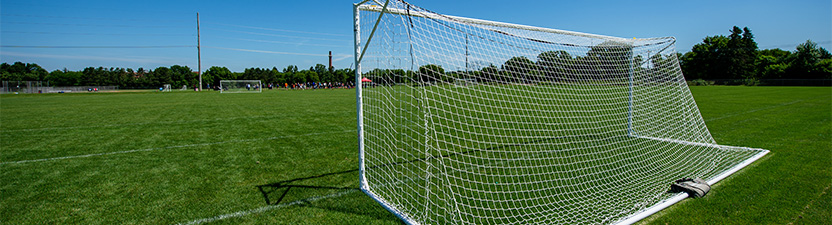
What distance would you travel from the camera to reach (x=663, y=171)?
439cm

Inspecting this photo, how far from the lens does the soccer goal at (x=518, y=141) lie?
123 inches

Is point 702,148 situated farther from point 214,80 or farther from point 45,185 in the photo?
point 214,80

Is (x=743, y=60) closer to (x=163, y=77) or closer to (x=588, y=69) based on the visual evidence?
(x=588, y=69)

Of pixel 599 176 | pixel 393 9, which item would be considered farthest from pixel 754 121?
pixel 393 9

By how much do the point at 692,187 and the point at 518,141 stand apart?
9.35 feet

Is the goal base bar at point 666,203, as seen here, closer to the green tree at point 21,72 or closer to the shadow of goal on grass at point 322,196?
the shadow of goal on grass at point 322,196

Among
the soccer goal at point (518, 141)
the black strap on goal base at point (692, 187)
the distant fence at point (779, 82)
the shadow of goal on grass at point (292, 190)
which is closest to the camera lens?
the soccer goal at point (518, 141)

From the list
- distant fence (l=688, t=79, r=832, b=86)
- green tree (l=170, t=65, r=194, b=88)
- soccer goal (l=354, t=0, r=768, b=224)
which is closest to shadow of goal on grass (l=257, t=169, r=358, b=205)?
soccer goal (l=354, t=0, r=768, b=224)

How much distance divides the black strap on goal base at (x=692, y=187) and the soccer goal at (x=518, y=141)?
0.07 metres

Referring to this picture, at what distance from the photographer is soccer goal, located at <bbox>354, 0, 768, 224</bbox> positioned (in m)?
3.12

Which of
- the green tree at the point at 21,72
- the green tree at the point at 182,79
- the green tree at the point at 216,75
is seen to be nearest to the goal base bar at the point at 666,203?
the green tree at the point at 182,79

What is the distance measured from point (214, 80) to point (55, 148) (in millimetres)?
70291

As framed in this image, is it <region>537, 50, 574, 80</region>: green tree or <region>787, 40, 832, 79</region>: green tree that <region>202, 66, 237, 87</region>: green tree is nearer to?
<region>537, 50, 574, 80</region>: green tree

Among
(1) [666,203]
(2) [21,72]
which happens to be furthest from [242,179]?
(2) [21,72]
